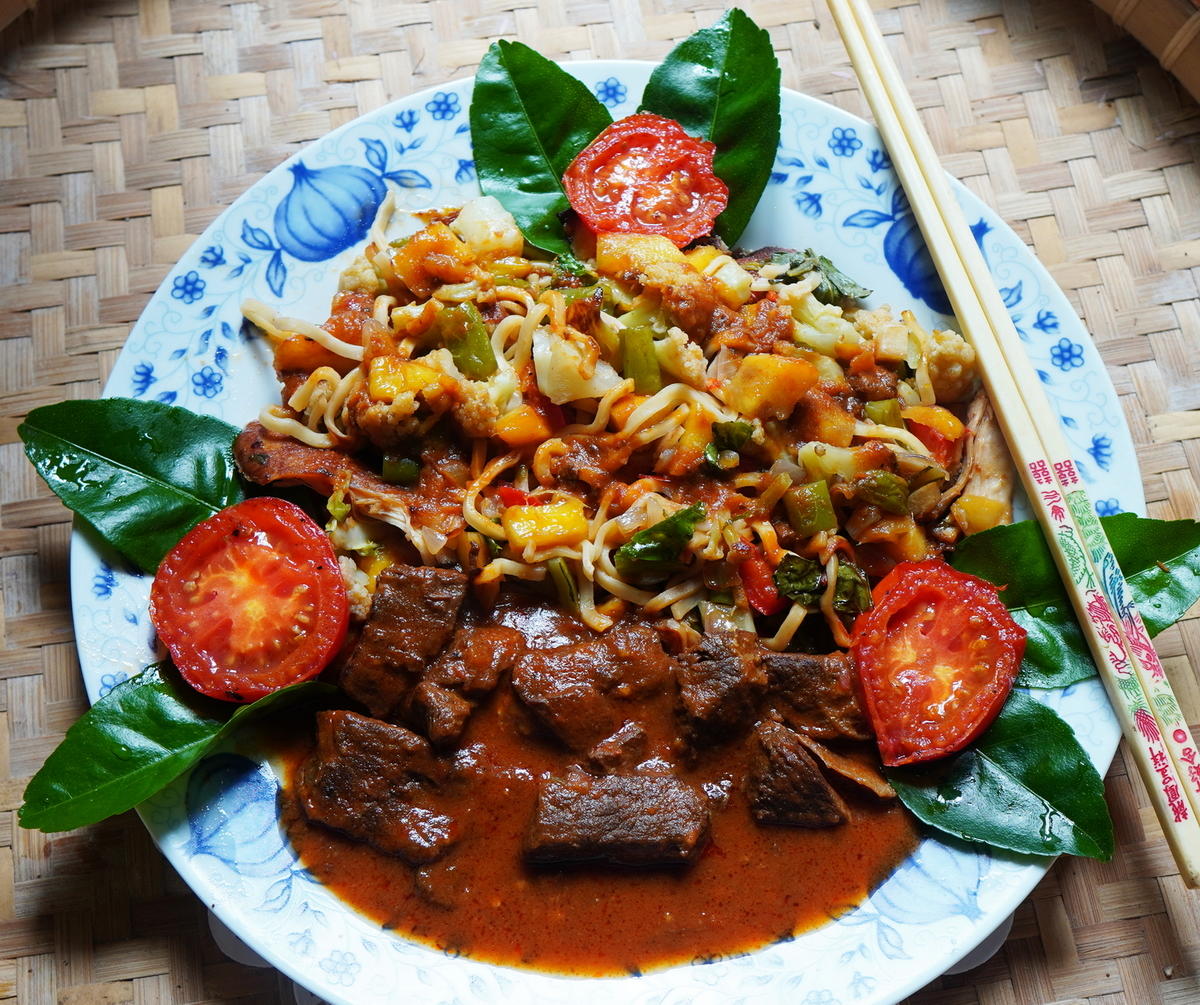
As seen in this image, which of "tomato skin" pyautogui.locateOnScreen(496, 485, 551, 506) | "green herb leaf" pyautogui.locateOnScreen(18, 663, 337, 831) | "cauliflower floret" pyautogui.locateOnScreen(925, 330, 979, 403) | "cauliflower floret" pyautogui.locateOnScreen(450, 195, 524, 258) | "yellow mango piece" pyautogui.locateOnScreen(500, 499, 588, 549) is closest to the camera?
"green herb leaf" pyautogui.locateOnScreen(18, 663, 337, 831)

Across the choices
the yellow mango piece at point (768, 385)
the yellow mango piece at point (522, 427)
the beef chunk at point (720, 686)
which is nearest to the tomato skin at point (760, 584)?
the beef chunk at point (720, 686)

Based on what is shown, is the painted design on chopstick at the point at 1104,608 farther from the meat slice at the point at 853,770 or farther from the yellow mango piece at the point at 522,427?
the yellow mango piece at the point at 522,427

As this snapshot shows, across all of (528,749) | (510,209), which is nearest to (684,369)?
(510,209)

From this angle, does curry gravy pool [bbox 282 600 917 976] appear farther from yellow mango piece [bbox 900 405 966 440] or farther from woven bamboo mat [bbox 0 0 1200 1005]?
yellow mango piece [bbox 900 405 966 440]

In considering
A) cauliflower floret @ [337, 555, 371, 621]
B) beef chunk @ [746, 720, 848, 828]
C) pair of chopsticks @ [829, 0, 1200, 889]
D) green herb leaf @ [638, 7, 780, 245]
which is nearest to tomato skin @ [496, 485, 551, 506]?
cauliflower floret @ [337, 555, 371, 621]

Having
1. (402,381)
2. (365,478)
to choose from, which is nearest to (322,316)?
(402,381)

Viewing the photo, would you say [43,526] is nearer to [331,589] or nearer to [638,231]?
[331,589]
